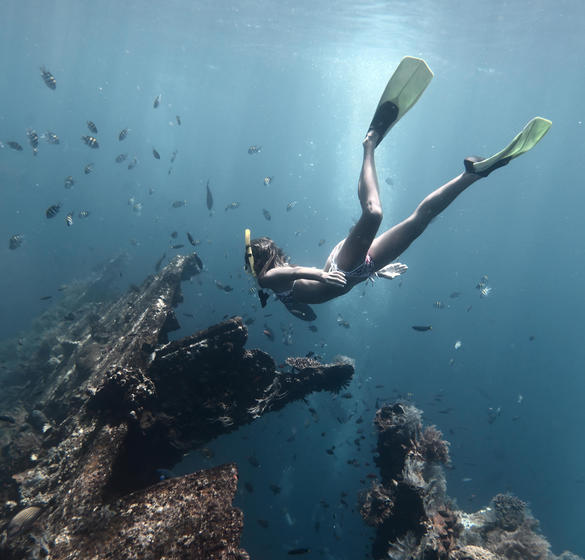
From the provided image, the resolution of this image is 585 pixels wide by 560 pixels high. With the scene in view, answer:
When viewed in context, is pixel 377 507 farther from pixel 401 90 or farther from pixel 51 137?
pixel 51 137

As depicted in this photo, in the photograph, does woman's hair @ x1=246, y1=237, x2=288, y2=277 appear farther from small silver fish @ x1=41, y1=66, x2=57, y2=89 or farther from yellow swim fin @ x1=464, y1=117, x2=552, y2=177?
small silver fish @ x1=41, y1=66, x2=57, y2=89

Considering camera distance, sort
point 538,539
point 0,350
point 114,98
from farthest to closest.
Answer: point 114,98, point 0,350, point 538,539

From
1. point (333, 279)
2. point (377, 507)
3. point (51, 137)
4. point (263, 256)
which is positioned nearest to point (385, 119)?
point (263, 256)

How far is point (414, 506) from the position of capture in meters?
5.64

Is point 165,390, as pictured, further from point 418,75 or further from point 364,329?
point 364,329

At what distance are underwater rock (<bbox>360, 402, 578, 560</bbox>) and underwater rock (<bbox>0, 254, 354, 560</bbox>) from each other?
1.48m

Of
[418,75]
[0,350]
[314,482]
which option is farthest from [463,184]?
[0,350]

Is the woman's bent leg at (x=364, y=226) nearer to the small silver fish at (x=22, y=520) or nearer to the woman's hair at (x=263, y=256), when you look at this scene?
the woman's hair at (x=263, y=256)

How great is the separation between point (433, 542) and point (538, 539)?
18.3ft

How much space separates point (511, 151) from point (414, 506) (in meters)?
6.29

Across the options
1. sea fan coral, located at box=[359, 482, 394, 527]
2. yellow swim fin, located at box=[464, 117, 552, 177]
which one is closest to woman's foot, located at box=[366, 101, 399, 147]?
yellow swim fin, located at box=[464, 117, 552, 177]

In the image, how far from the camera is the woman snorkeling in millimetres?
4652

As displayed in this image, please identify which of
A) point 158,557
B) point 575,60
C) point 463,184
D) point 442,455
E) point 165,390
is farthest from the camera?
point 575,60

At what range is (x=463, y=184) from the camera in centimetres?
504
